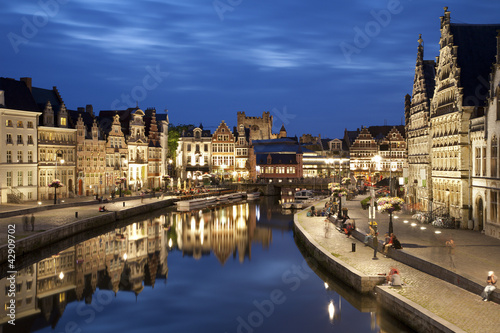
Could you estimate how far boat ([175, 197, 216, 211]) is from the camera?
231 feet

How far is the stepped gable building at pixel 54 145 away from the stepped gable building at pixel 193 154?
135ft

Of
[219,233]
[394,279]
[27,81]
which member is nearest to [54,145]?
[27,81]

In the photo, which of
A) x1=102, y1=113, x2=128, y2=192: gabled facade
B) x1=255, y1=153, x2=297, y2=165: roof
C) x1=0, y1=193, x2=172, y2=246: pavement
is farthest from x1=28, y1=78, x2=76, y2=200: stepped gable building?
x1=255, y1=153, x2=297, y2=165: roof

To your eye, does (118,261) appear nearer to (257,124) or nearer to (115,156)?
(115,156)

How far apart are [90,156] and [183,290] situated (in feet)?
156

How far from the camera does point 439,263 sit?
81.7 ft

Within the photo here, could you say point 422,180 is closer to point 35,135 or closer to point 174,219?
point 174,219

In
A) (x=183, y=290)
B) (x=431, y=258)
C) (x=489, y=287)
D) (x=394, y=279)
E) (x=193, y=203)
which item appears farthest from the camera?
(x=193, y=203)

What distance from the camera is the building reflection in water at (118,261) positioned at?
26234mm

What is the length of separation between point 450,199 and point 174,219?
103 feet

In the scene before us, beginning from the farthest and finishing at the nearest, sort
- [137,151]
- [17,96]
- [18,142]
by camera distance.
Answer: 1. [137,151]
2. [17,96]
3. [18,142]

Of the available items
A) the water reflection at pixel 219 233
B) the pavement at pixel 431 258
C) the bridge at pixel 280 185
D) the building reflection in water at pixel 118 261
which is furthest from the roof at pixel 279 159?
the pavement at pixel 431 258

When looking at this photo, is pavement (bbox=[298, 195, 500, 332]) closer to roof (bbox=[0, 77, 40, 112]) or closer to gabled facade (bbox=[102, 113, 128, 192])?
roof (bbox=[0, 77, 40, 112])

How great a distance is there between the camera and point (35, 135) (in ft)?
205
